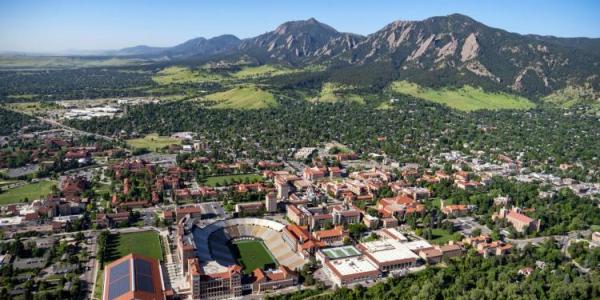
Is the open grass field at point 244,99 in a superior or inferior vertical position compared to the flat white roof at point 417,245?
superior

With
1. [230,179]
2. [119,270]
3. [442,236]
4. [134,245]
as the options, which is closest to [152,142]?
[230,179]

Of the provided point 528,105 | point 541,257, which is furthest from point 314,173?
point 528,105

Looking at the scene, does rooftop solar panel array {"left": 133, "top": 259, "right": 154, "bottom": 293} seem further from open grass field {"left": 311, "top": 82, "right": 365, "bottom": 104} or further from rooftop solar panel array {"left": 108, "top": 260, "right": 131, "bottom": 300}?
open grass field {"left": 311, "top": 82, "right": 365, "bottom": 104}

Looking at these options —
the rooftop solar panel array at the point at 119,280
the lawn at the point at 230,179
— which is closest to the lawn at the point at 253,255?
the rooftop solar panel array at the point at 119,280

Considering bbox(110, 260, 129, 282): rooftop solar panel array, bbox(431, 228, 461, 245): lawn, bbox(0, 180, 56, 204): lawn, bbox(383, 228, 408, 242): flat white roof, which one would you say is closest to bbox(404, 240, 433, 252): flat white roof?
bbox(383, 228, 408, 242): flat white roof

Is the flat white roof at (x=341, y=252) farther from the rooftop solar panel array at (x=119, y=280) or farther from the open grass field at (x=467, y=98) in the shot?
the open grass field at (x=467, y=98)
